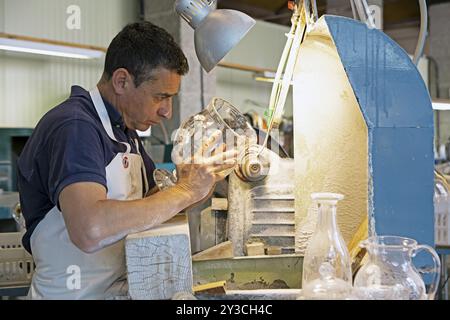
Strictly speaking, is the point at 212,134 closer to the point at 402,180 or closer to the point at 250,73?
the point at 402,180

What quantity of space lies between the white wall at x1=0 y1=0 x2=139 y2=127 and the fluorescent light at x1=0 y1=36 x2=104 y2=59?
0.07 ft

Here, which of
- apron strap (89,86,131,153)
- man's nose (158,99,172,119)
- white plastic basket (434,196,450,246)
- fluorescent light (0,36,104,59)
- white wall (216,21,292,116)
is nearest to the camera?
apron strap (89,86,131,153)

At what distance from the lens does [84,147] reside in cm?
113

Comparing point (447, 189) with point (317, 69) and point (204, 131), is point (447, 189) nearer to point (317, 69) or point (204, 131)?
point (317, 69)

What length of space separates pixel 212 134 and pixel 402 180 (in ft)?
1.33

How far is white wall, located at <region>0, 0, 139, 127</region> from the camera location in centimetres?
143

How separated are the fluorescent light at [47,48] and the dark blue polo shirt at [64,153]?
11.0 inches

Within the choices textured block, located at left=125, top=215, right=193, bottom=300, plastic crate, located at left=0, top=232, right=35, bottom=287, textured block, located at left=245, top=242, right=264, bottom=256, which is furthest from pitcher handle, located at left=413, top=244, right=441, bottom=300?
plastic crate, located at left=0, top=232, right=35, bottom=287

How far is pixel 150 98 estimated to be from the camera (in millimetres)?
1365

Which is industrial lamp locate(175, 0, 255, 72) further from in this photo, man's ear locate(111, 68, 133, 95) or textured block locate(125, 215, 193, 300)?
textured block locate(125, 215, 193, 300)

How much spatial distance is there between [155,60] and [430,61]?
5250 millimetres

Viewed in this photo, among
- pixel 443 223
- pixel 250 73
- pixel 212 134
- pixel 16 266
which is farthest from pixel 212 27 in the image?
pixel 250 73

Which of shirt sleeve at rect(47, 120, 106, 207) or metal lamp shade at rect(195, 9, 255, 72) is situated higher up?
metal lamp shade at rect(195, 9, 255, 72)
